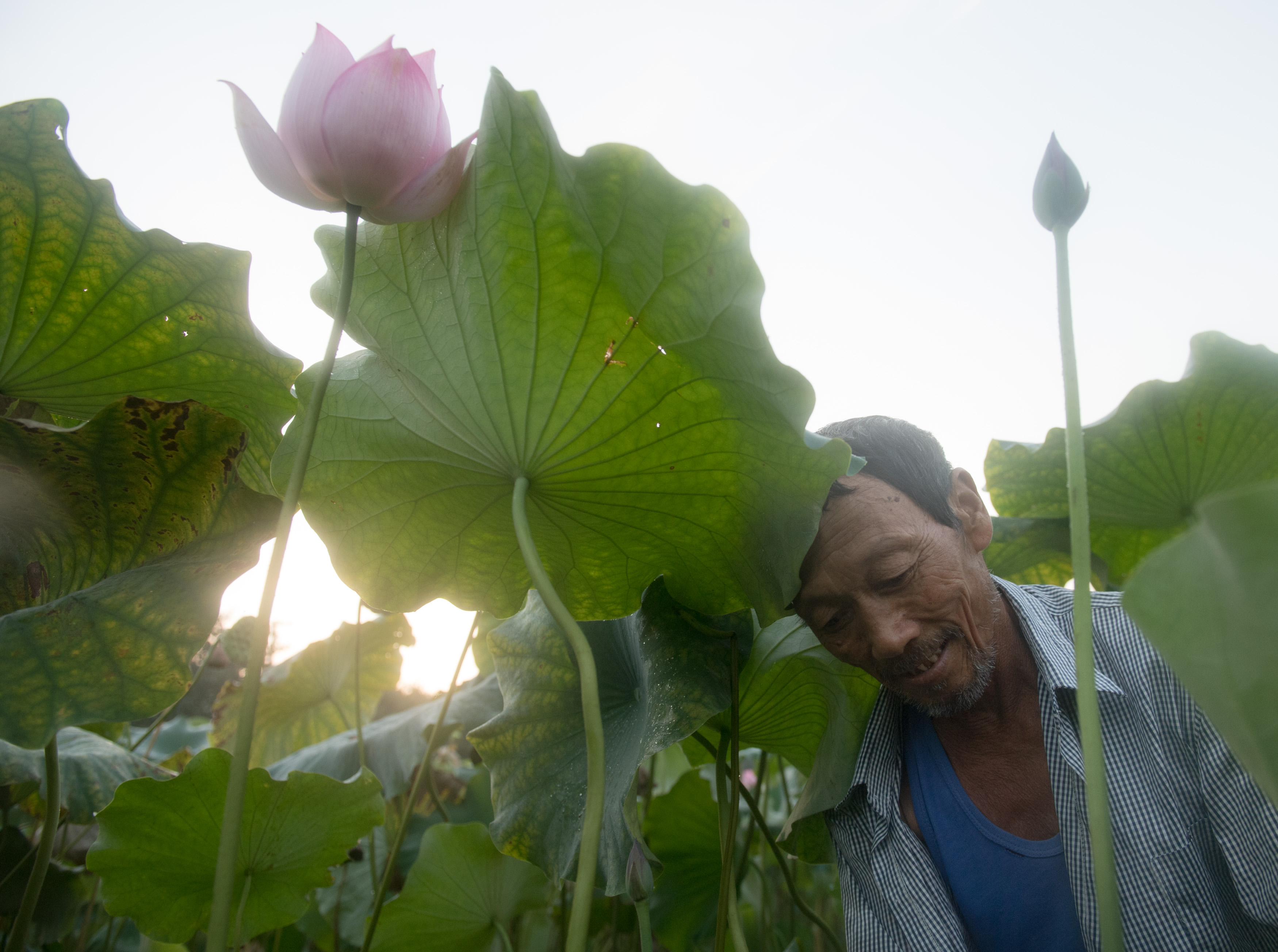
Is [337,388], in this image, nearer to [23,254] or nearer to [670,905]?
[23,254]

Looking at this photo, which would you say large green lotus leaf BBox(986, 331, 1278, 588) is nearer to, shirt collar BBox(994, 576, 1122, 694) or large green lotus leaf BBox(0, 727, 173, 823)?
shirt collar BBox(994, 576, 1122, 694)

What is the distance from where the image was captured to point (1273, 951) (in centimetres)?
84

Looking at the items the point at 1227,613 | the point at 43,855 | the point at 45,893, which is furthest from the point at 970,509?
the point at 45,893

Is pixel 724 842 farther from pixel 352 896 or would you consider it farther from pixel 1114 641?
Answer: pixel 352 896

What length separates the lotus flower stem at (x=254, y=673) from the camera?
510mm

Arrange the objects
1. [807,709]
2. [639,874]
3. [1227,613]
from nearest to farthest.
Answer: [1227,613]
[639,874]
[807,709]

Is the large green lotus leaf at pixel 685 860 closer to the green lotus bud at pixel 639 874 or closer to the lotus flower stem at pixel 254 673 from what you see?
the green lotus bud at pixel 639 874

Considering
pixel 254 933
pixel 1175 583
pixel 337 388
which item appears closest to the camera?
pixel 1175 583

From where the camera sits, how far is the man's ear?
1.17 meters

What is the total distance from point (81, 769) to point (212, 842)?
28cm

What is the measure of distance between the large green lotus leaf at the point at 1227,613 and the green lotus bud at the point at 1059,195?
0.42 metres

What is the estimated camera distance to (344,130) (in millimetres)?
640

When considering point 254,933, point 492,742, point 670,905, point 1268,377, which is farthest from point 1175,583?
point 670,905

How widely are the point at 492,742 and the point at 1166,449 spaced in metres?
1.25
